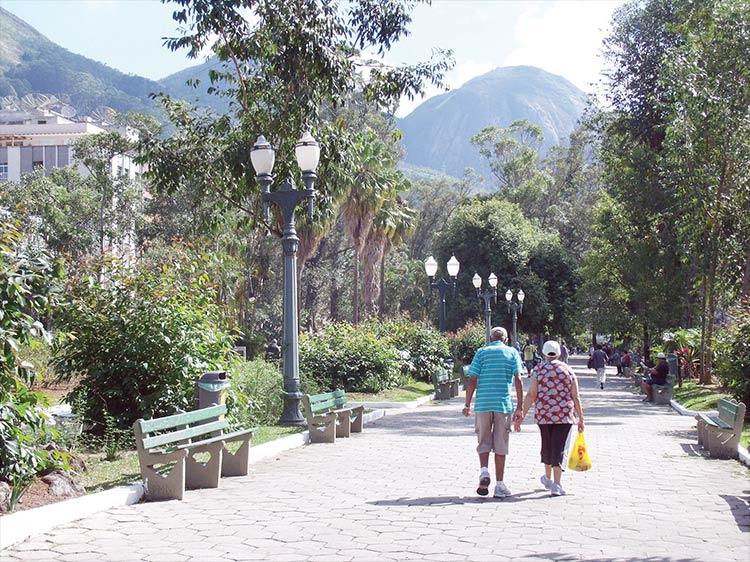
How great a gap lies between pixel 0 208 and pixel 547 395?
568 centimetres

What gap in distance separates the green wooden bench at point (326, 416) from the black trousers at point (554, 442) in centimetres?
485

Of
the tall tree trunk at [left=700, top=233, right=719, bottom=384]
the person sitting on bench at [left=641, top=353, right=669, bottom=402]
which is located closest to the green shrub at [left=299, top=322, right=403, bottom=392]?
the person sitting on bench at [left=641, top=353, right=669, bottom=402]

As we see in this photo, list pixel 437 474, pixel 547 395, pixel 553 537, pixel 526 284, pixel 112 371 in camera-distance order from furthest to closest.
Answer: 1. pixel 526 284
2. pixel 112 371
3. pixel 437 474
4. pixel 547 395
5. pixel 553 537

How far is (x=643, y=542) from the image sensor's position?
6969mm

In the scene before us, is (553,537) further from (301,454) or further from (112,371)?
(112,371)

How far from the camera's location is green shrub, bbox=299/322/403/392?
23.5 meters

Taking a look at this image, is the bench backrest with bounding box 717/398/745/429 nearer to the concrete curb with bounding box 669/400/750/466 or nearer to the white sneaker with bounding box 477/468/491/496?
the concrete curb with bounding box 669/400/750/466

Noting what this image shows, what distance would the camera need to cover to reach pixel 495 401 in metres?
9.43

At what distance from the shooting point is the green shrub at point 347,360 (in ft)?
77.1

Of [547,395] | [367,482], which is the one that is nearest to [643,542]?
[547,395]

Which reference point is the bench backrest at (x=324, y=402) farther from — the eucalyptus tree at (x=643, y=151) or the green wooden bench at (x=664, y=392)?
the eucalyptus tree at (x=643, y=151)

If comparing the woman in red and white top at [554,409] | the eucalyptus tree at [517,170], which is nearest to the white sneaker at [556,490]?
the woman in red and white top at [554,409]

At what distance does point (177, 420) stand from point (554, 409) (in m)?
3.82

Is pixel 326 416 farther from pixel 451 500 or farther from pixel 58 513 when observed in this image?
pixel 58 513
